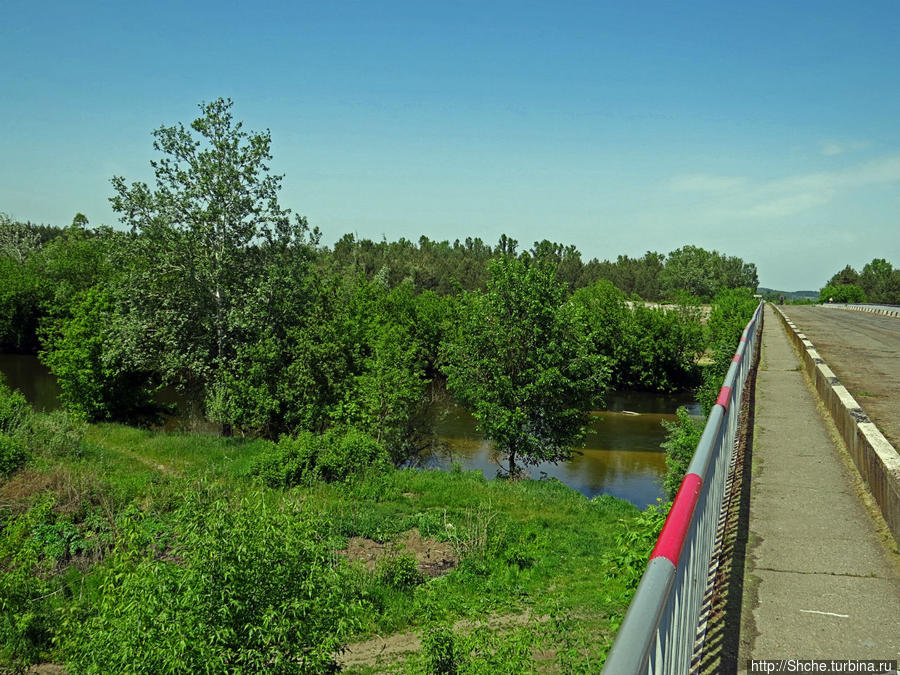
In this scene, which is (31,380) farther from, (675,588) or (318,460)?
(675,588)

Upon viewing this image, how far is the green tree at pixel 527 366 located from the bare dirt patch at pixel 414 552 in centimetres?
1057

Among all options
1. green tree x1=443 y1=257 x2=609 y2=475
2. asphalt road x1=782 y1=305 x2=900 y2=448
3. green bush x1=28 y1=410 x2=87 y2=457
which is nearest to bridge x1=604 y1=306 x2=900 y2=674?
asphalt road x1=782 y1=305 x2=900 y2=448

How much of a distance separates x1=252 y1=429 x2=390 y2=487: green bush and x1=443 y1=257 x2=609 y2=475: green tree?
644 centimetres

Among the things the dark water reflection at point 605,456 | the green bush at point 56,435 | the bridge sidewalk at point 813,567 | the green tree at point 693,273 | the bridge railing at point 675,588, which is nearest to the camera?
the bridge railing at point 675,588

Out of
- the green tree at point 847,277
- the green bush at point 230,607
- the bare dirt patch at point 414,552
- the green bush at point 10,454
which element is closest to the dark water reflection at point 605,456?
the bare dirt patch at point 414,552

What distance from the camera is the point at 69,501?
60.2ft

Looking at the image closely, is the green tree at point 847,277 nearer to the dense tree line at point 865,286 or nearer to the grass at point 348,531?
the dense tree line at point 865,286

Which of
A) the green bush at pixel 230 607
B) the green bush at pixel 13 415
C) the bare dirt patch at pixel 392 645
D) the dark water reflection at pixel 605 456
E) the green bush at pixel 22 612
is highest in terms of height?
the green bush at pixel 230 607

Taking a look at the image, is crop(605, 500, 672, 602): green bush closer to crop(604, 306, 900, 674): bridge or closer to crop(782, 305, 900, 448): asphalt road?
crop(604, 306, 900, 674): bridge

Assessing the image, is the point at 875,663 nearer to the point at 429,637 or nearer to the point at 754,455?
the point at 754,455

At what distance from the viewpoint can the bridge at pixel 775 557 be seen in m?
2.64

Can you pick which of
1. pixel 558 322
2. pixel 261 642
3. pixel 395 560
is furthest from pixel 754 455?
pixel 558 322

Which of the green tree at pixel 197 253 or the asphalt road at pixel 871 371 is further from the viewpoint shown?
the green tree at pixel 197 253

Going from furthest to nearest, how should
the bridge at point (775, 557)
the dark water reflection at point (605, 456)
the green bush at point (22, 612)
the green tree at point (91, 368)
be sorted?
1. the dark water reflection at point (605, 456)
2. the green tree at point (91, 368)
3. the green bush at point (22, 612)
4. the bridge at point (775, 557)
